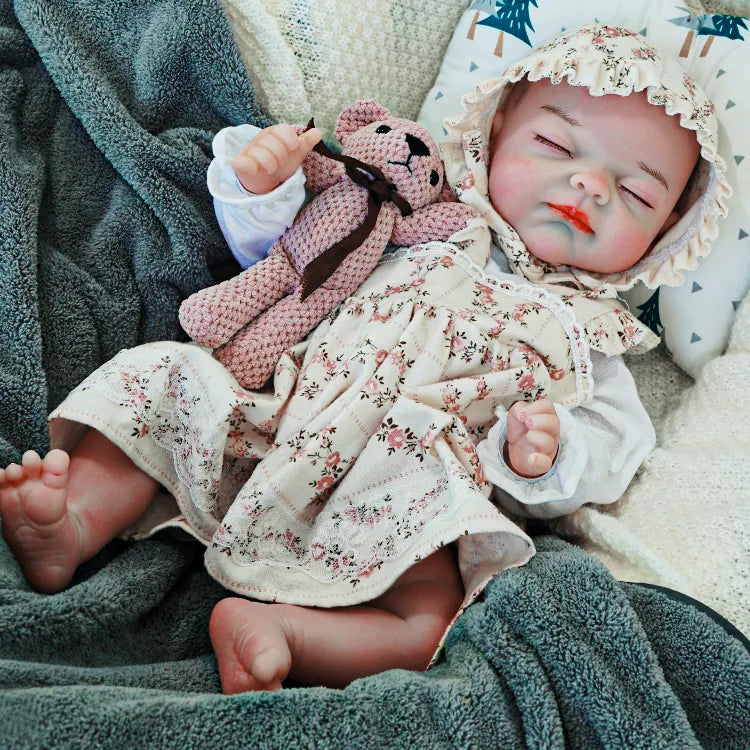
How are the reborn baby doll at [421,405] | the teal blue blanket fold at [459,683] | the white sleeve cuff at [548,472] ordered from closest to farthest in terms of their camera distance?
1. the teal blue blanket fold at [459,683]
2. the reborn baby doll at [421,405]
3. the white sleeve cuff at [548,472]

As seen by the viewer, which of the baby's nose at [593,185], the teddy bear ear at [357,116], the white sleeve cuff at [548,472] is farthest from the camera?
the teddy bear ear at [357,116]

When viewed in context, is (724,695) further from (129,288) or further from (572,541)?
(129,288)

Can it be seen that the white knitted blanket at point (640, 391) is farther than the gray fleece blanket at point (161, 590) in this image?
Yes

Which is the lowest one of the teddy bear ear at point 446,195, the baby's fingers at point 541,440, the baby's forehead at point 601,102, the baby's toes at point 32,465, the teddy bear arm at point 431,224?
the baby's toes at point 32,465

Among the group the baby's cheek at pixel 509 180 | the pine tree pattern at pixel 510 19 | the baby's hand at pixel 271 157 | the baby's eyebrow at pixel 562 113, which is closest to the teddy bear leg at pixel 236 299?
the baby's hand at pixel 271 157

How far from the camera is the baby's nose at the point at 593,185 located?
1.07m

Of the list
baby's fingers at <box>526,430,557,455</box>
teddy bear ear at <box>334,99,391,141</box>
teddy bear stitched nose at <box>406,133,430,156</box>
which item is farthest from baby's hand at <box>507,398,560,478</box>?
teddy bear ear at <box>334,99,391,141</box>

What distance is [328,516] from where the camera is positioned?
0.95 metres

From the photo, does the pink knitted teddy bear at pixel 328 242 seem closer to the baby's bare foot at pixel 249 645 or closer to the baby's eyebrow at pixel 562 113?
the baby's eyebrow at pixel 562 113

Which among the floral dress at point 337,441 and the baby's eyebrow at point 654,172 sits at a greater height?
the baby's eyebrow at point 654,172

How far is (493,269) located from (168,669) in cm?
73

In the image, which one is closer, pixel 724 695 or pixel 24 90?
pixel 724 695

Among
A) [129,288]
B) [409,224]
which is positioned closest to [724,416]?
[409,224]

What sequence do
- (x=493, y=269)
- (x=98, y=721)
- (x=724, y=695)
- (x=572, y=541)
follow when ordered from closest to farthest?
(x=98, y=721) → (x=724, y=695) → (x=572, y=541) → (x=493, y=269)
